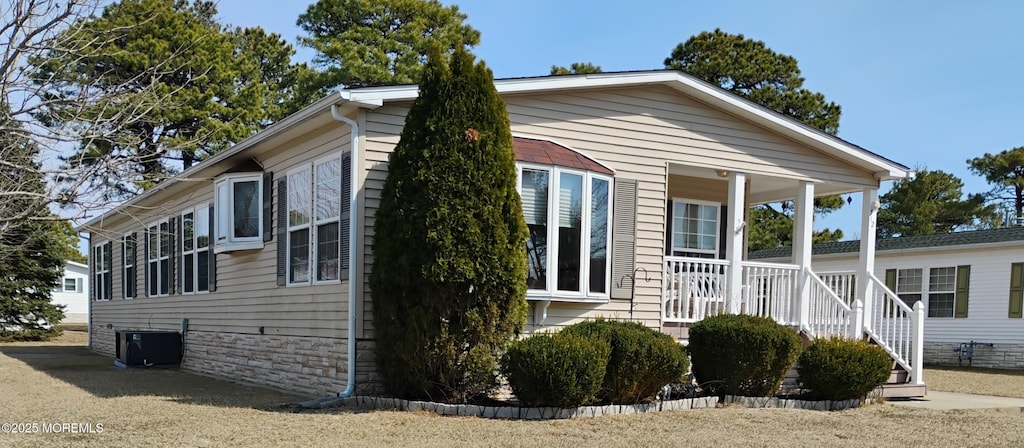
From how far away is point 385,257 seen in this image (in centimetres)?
859

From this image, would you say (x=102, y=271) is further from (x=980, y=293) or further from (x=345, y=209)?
(x=980, y=293)

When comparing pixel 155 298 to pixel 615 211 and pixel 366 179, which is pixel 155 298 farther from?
pixel 615 211

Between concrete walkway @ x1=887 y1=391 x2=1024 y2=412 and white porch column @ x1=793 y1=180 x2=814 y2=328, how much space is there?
1580 millimetres

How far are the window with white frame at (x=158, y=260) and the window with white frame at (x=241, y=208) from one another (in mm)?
4299

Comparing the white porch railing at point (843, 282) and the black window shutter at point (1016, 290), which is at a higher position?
the white porch railing at point (843, 282)

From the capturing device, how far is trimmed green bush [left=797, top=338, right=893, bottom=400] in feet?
30.9

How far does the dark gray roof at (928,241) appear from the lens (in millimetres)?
18781

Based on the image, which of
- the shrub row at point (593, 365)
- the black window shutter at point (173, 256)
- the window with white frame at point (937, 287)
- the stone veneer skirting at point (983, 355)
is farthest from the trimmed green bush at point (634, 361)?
the stone veneer skirting at point (983, 355)

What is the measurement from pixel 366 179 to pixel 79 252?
4168cm

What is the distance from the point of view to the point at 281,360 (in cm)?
1093

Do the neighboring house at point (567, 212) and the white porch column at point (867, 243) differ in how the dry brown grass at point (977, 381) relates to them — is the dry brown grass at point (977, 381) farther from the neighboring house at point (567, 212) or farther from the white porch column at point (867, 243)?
the neighboring house at point (567, 212)

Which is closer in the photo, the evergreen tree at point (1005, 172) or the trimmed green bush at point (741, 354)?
the trimmed green bush at point (741, 354)

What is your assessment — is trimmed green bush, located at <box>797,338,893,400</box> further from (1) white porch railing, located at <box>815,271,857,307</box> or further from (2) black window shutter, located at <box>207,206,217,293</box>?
(2) black window shutter, located at <box>207,206,217,293</box>

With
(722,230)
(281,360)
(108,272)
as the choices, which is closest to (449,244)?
(281,360)
